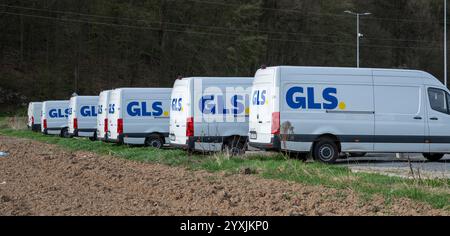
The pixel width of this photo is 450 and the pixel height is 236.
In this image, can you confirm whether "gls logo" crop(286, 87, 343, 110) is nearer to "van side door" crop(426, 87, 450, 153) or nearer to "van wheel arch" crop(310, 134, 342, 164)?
"van wheel arch" crop(310, 134, 342, 164)

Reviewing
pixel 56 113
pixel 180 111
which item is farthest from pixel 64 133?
pixel 180 111

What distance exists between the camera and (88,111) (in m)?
31.9

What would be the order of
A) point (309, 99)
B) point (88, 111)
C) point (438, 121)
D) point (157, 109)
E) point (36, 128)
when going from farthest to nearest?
1. point (36, 128)
2. point (88, 111)
3. point (157, 109)
4. point (438, 121)
5. point (309, 99)

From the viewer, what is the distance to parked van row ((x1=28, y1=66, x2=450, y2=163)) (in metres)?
17.5

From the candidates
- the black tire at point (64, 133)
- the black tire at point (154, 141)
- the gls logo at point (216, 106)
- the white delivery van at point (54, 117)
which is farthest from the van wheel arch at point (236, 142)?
the white delivery van at point (54, 117)

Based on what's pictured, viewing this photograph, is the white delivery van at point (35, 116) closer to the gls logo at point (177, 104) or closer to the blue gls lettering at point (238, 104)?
the gls logo at point (177, 104)

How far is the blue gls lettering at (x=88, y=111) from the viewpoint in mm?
31766

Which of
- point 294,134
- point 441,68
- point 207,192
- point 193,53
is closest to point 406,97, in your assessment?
point 294,134

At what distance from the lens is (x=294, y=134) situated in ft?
57.0

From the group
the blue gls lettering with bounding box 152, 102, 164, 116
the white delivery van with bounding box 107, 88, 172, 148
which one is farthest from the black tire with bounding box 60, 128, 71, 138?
the blue gls lettering with bounding box 152, 102, 164, 116

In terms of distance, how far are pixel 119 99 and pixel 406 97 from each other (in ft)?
35.6

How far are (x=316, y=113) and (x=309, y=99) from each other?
16.1 inches

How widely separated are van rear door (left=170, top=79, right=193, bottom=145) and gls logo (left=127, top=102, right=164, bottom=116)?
11.9 feet

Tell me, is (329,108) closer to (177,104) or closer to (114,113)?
(177,104)
